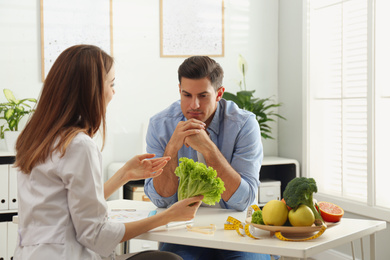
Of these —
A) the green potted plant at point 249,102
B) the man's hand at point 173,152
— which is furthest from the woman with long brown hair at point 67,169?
the green potted plant at point 249,102

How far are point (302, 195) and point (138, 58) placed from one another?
2729 millimetres

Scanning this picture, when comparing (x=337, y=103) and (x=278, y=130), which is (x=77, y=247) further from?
(x=278, y=130)

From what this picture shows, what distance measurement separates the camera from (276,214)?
5.64 feet

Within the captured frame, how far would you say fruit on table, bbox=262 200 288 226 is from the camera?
172 cm

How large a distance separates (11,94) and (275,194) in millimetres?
2250

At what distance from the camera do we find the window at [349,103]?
11.3ft

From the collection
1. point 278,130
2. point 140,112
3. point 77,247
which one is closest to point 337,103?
point 278,130

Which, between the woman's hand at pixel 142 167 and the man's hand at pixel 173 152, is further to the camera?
the man's hand at pixel 173 152

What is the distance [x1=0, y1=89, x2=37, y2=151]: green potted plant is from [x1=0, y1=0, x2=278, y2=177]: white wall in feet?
0.56

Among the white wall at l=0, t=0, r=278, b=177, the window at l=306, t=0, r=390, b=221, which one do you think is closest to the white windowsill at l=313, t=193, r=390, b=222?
the window at l=306, t=0, r=390, b=221

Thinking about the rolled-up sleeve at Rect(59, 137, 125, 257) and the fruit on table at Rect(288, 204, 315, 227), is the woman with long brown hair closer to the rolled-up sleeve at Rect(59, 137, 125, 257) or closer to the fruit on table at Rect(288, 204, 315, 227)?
the rolled-up sleeve at Rect(59, 137, 125, 257)

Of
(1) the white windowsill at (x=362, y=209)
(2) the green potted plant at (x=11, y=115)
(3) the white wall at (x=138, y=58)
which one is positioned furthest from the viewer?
(3) the white wall at (x=138, y=58)

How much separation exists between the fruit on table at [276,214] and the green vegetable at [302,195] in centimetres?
3

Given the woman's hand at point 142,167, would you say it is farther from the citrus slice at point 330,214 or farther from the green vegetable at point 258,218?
the citrus slice at point 330,214
